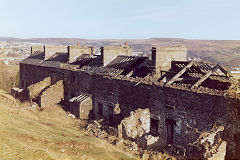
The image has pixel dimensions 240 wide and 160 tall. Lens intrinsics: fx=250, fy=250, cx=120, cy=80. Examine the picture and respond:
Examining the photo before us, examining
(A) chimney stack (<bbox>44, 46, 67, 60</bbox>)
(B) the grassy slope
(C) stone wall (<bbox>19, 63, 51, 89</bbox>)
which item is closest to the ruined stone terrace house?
(C) stone wall (<bbox>19, 63, 51, 89</bbox>)

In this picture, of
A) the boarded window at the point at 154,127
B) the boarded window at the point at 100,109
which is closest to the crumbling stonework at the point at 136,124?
the boarded window at the point at 154,127

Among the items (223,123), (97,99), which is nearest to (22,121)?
(97,99)

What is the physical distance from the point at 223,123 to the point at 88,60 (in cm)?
1721

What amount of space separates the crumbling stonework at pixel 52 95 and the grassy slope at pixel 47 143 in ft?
17.1

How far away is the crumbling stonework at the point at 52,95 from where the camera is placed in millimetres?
26019

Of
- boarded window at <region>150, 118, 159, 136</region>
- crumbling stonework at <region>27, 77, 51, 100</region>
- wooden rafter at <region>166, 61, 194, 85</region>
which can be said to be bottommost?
boarded window at <region>150, 118, 159, 136</region>

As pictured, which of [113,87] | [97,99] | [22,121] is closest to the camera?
[22,121]

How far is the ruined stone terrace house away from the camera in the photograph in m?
A: 14.8

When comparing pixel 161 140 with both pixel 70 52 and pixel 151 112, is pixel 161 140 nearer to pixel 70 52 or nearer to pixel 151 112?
pixel 151 112

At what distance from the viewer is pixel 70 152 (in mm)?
13594

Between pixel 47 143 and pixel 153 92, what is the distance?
8031 millimetres

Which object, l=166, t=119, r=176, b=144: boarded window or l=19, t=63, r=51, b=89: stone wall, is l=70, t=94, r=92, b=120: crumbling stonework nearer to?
l=19, t=63, r=51, b=89: stone wall

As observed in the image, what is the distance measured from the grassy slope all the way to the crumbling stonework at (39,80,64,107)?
205 inches

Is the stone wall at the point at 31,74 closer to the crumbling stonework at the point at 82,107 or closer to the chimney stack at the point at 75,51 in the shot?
the chimney stack at the point at 75,51
